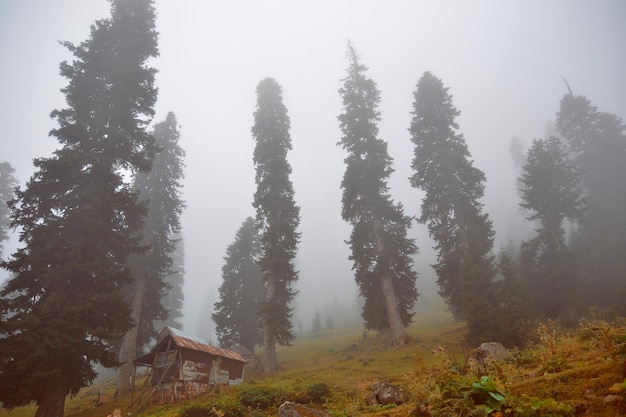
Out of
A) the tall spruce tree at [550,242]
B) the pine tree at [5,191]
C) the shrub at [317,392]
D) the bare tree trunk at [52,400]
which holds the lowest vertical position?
the shrub at [317,392]

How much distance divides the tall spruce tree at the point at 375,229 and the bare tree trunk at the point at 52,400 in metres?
17.9

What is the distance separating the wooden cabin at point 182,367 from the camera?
20.7 meters

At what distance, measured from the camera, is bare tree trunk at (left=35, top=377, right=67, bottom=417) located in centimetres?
1242

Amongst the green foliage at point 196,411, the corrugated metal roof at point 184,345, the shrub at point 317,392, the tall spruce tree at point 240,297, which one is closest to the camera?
the green foliage at point 196,411

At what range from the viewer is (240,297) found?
120 ft

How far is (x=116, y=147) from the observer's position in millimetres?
17094

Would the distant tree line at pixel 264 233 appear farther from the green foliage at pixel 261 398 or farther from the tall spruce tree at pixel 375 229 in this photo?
the green foliage at pixel 261 398

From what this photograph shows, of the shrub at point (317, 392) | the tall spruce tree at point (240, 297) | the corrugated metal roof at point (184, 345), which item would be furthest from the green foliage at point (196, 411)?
the tall spruce tree at point (240, 297)

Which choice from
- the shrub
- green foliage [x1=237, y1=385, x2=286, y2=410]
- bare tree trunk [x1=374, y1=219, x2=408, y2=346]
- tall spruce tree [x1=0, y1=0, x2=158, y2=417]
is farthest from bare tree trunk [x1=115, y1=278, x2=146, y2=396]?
bare tree trunk [x1=374, y1=219, x2=408, y2=346]

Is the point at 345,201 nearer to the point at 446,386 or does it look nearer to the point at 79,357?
the point at 79,357

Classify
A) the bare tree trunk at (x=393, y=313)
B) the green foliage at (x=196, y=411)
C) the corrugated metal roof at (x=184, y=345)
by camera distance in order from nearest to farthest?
1. the green foliage at (x=196, y=411)
2. the corrugated metal roof at (x=184, y=345)
3. the bare tree trunk at (x=393, y=313)

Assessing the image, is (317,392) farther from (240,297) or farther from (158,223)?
(240,297)

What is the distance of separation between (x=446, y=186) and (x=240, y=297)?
2444 cm

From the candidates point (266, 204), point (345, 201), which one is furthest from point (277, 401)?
point (266, 204)
